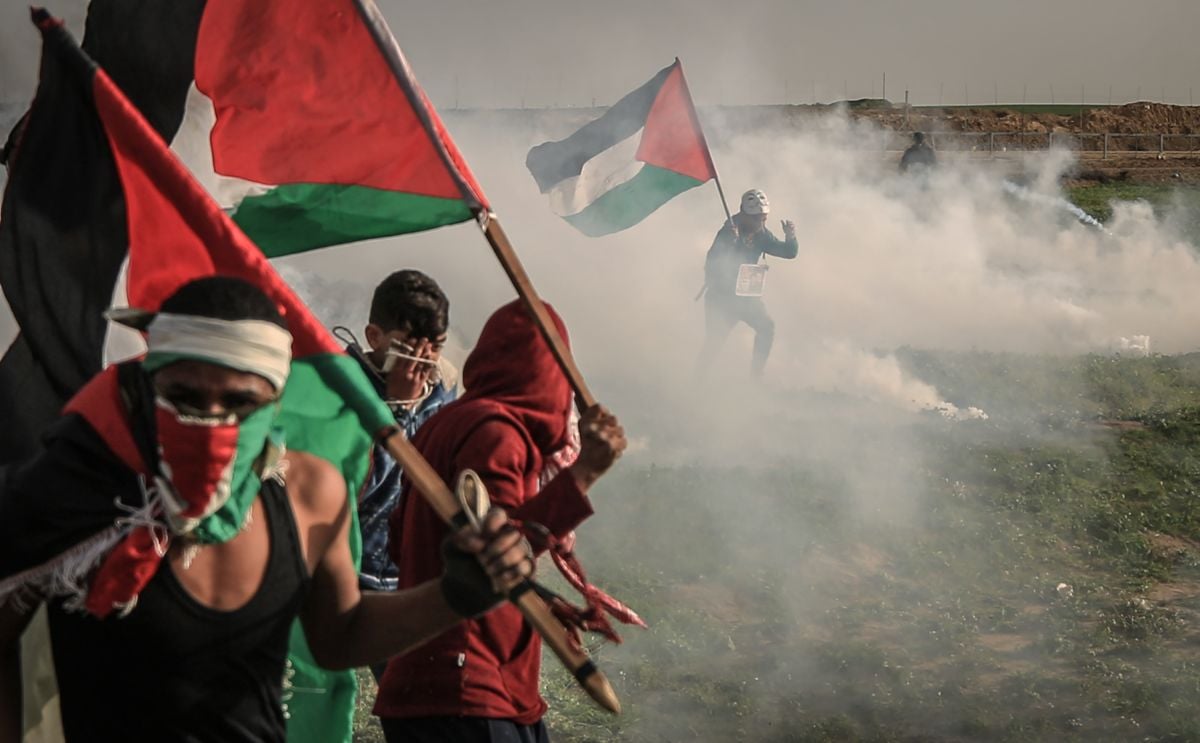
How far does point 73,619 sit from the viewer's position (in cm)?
231

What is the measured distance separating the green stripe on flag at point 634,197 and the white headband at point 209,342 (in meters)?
6.12

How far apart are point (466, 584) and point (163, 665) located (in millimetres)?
479

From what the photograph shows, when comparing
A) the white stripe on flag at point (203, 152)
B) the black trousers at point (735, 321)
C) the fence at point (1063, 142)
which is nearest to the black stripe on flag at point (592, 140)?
the white stripe on flag at point (203, 152)

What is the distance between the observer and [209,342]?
2.22 meters

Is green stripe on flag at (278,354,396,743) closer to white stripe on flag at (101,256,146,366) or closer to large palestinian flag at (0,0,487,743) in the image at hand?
large palestinian flag at (0,0,487,743)

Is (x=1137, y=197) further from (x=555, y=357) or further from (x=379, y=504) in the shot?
(x=555, y=357)

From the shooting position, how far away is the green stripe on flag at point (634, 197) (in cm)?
834

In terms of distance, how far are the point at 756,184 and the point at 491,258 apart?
16.2 ft

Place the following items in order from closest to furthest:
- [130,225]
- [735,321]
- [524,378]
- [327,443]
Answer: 1. [327,443]
2. [130,225]
3. [524,378]
4. [735,321]

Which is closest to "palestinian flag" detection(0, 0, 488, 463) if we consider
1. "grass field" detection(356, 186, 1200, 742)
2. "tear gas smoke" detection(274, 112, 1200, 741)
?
"grass field" detection(356, 186, 1200, 742)

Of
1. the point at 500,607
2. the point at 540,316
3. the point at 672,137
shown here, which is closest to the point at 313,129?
the point at 540,316

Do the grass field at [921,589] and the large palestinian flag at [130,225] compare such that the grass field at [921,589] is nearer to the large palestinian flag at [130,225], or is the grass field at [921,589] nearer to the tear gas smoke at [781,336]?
the tear gas smoke at [781,336]

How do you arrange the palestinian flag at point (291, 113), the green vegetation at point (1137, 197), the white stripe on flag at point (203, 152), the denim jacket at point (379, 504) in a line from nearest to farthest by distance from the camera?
the palestinian flag at point (291, 113)
the white stripe on flag at point (203, 152)
the denim jacket at point (379, 504)
the green vegetation at point (1137, 197)

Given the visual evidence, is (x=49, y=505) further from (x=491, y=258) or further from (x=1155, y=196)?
(x=1155, y=196)
